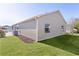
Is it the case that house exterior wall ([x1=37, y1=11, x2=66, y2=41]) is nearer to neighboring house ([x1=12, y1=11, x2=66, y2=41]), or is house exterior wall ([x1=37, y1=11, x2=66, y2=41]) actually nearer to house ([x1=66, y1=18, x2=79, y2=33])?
neighboring house ([x1=12, y1=11, x2=66, y2=41])

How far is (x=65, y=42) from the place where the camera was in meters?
5.38

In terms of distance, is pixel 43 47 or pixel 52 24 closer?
pixel 43 47

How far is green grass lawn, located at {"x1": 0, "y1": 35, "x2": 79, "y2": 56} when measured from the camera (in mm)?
5105

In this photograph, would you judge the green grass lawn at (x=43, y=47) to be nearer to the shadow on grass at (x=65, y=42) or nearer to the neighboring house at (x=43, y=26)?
the shadow on grass at (x=65, y=42)

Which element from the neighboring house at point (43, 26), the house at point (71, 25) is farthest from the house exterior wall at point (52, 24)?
the house at point (71, 25)

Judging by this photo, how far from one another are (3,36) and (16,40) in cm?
36

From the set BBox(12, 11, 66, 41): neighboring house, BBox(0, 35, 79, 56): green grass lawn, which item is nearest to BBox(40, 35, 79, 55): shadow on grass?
BBox(0, 35, 79, 56): green grass lawn

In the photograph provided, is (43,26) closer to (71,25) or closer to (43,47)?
(43,47)

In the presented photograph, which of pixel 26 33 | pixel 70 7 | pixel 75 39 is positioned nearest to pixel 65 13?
pixel 70 7

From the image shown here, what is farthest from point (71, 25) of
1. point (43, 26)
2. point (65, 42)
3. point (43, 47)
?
point (43, 47)

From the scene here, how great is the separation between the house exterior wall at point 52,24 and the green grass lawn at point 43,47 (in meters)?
0.14

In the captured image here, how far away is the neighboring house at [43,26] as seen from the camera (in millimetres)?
5258

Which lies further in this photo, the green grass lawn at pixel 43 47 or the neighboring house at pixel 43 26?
the neighboring house at pixel 43 26

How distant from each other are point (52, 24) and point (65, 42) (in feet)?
2.00
